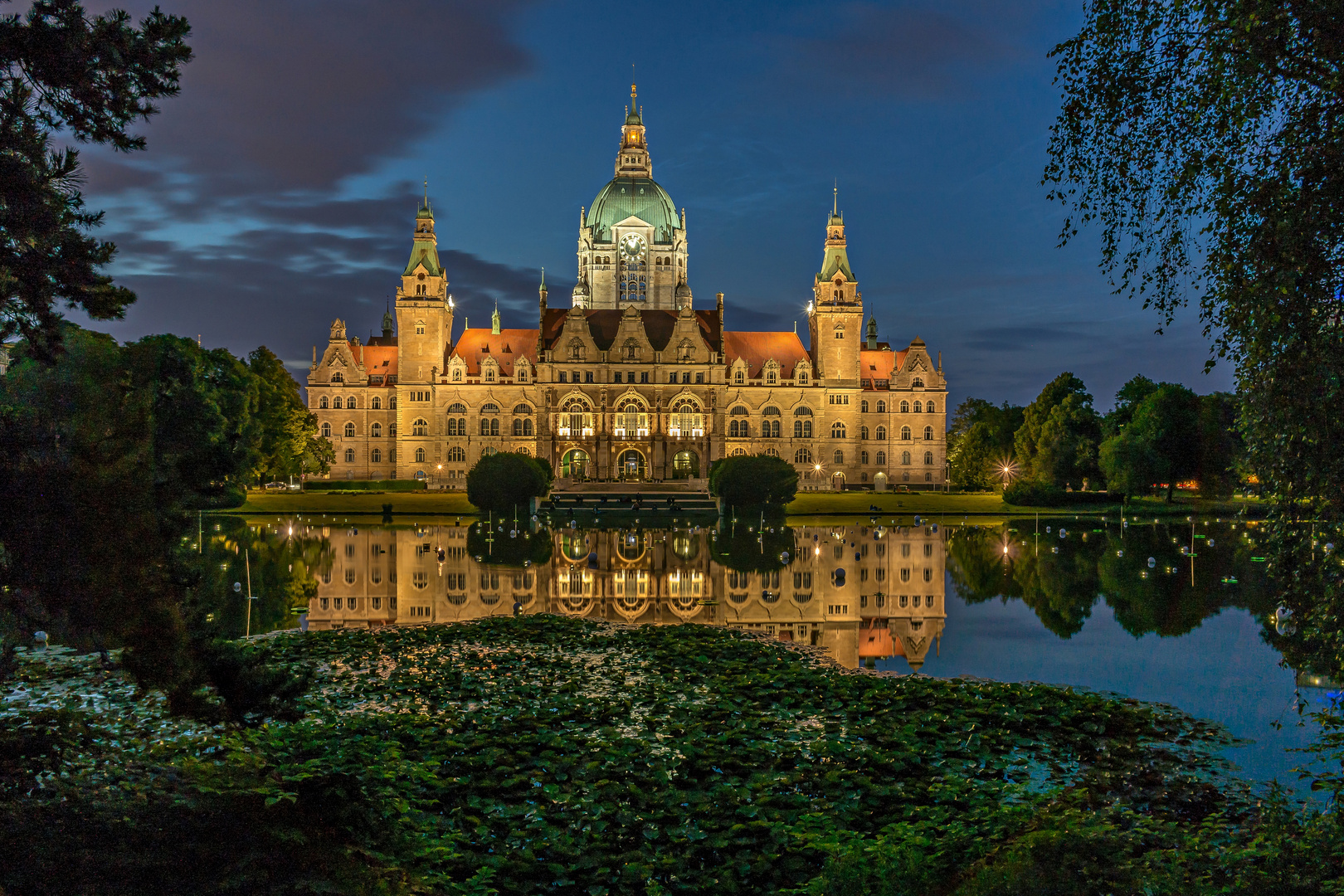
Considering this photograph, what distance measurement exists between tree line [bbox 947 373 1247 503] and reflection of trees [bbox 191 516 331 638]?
39.9 meters

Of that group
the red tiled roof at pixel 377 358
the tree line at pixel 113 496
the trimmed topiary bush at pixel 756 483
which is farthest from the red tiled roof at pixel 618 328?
the tree line at pixel 113 496

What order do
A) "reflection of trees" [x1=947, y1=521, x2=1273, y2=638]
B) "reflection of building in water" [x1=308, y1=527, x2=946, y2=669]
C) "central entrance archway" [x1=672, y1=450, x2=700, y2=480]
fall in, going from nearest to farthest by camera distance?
"reflection of building in water" [x1=308, y1=527, x2=946, y2=669]
"reflection of trees" [x1=947, y1=521, x2=1273, y2=638]
"central entrance archway" [x1=672, y1=450, x2=700, y2=480]

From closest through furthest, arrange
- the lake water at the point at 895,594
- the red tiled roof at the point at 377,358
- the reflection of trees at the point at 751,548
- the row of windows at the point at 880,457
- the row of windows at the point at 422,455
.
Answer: the lake water at the point at 895,594
the reflection of trees at the point at 751,548
the row of windows at the point at 422,455
the row of windows at the point at 880,457
the red tiled roof at the point at 377,358

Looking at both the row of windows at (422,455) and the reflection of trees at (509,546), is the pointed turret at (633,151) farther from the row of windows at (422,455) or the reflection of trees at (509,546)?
the reflection of trees at (509,546)

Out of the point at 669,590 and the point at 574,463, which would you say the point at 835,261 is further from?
the point at 669,590

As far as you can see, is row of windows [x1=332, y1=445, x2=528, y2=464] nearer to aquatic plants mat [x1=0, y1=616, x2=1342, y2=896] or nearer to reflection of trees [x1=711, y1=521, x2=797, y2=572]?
reflection of trees [x1=711, y1=521, x2=797, y2=572]

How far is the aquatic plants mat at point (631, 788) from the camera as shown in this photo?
6527 mm

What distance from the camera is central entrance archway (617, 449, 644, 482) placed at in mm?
80438

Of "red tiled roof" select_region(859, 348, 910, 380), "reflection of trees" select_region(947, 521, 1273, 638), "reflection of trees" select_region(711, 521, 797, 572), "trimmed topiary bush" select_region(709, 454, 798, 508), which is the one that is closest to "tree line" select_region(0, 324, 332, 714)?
"reflection of trees" select_region(947, 521, 1273, 638)

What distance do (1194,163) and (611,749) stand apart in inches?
342

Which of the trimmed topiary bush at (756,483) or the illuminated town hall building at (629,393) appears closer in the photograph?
the trimmed topiary bush at (756,483)

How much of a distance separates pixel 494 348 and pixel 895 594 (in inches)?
2743

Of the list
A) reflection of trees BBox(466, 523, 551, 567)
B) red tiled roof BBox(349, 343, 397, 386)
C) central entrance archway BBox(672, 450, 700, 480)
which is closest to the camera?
reflection of trees BBox(466, 523, 551, 567)

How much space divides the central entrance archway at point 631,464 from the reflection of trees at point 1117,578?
42470 mm
